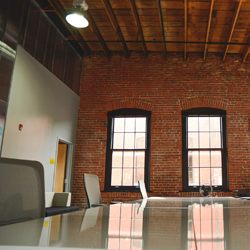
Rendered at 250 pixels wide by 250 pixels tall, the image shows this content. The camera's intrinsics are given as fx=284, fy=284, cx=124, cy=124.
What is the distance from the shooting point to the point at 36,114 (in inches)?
227

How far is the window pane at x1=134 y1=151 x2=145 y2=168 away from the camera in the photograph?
7.51 m

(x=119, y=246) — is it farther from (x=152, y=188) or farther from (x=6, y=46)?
(x=152, y=188)

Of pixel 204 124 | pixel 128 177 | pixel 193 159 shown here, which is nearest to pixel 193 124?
pixel 204 124

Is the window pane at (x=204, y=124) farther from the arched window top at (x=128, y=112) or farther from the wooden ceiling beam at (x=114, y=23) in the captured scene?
the wooden ceiling beam at (x=114, y=23)

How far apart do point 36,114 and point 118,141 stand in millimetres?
2641

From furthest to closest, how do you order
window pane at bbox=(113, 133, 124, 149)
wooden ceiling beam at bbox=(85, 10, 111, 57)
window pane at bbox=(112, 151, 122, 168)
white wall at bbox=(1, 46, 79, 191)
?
window pane at bbox=(113, 133, 124, 149)
window pane at bbox=(112, 151, 122, 168)
wooden ceiling beam at bbox=(85, 10, 111, 57)
white wall at bbox=(1, 46, 79, 191)

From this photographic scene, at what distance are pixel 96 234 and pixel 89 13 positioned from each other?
633cm

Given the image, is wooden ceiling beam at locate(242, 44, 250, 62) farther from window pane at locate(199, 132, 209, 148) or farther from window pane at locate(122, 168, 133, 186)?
window pane at locate(122, 168, 133, 186)

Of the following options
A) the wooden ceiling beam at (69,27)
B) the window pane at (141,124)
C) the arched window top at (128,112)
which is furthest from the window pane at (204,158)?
the wooden ceiling beam at (69,27)

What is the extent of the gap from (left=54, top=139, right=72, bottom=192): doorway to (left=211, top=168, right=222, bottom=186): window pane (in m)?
3.72

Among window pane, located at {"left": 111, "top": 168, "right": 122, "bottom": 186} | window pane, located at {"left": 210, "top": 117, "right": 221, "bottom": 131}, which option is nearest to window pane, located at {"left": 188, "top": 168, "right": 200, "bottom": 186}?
window pane, located at {"left": 210, "top": 117, "right": 221, "bottom": 131}

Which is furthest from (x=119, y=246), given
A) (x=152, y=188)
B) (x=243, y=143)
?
(x=243, y=143)

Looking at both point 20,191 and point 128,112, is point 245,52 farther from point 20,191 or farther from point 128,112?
point 20,191

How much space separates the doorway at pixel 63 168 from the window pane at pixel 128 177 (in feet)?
4.78
